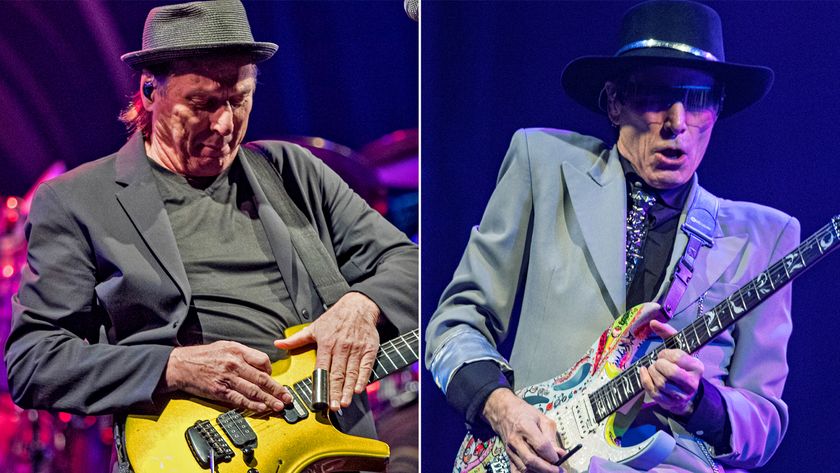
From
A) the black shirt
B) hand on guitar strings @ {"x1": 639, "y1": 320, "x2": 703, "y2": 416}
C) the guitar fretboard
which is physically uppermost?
the black shirt

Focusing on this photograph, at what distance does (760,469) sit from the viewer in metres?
2.94

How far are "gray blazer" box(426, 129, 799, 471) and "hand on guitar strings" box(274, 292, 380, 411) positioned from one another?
0.68ft

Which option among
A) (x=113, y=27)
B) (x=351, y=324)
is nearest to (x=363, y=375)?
(x=351, y=324)

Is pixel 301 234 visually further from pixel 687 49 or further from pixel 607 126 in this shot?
pixel 687 49

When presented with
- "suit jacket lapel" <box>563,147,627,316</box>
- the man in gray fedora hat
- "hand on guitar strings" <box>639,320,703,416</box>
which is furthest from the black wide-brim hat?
the man in gray fedora hat

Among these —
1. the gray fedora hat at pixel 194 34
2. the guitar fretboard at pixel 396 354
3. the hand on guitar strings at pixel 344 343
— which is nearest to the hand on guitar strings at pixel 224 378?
the hand on guitar strings at pixel 344 343

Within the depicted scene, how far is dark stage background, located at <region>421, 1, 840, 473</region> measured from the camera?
2932 mm

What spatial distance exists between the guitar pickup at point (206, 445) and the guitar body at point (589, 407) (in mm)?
715

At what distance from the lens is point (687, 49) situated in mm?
2961

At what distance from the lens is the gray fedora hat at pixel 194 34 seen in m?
2.98

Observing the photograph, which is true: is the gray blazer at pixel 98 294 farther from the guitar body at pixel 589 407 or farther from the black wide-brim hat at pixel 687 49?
the black wide-brim hat at pixel 687 49

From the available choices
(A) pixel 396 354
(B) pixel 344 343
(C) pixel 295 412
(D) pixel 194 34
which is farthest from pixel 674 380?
(D) pixel 194 34

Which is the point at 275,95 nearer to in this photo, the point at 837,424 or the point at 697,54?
the point at 697,54

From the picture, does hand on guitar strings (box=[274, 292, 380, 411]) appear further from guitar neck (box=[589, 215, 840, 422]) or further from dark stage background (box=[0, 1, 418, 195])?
guitar neck (box=[589, 215, 840, 422])
